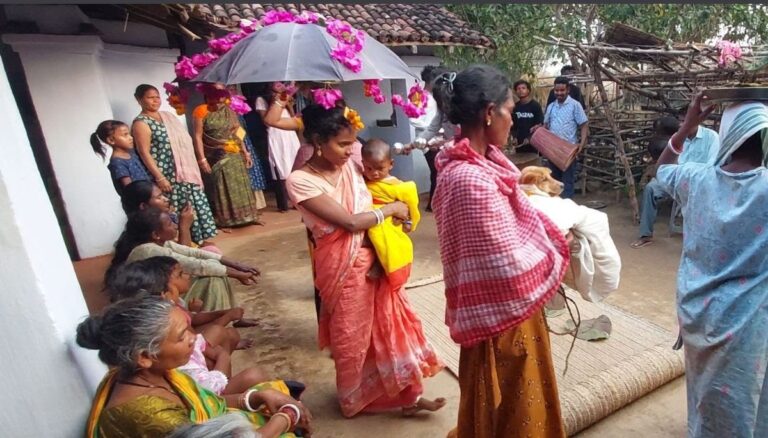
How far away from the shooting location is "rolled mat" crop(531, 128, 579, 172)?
248 inches

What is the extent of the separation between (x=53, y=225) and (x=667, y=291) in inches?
166

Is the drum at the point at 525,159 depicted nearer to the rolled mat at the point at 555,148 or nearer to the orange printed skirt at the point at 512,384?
the rolled mat at the point at 555,148

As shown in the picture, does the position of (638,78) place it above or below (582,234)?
above

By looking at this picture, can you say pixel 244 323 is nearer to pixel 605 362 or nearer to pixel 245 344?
pixel 245 344

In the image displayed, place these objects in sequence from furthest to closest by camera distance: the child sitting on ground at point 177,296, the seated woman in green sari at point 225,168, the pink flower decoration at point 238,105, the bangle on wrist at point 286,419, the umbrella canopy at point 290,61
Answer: the seated woman in green sari at point 225,168 < the pink flower decoration at point 238,105 < the umbrella canopy at point 290,61 < the child sitting on ground at point 177,296 < the bangle on wrist at point 286,419

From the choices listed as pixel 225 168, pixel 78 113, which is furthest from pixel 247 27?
pixel 225 168

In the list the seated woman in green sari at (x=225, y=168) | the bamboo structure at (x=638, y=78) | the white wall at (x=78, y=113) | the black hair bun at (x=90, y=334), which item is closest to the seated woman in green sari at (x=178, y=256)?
the black hair bun at (x=90, y=334)

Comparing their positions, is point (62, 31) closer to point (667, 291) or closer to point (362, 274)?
point (362, 274)

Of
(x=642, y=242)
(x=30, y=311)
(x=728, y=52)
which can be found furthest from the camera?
(x=642, y=242)

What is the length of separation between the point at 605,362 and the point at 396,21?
663 cm

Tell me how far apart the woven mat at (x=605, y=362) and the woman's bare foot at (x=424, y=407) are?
0.37 meters

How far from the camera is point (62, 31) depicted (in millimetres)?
4785

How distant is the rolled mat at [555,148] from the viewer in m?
6.31

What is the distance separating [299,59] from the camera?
2.36 m
